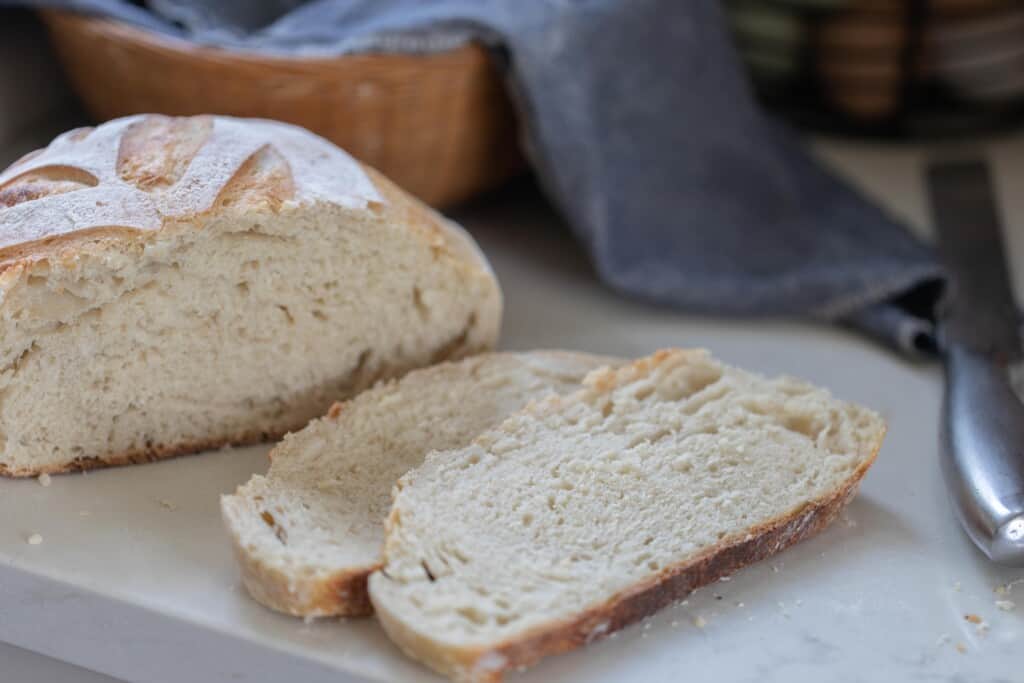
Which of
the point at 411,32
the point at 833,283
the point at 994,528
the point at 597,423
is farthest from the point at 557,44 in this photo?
the point at 994,528

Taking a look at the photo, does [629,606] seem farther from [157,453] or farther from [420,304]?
[157,453]

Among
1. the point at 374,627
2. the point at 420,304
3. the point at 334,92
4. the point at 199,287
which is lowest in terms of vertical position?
the point at 374,627

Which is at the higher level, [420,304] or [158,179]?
[158,179]

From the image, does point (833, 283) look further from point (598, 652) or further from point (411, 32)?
point (598, 652)

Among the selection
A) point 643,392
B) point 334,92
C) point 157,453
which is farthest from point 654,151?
point 157,453

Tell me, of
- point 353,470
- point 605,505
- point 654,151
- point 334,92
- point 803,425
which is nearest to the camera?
point 605,505

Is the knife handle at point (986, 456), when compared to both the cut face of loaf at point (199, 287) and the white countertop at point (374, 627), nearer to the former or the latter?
the white countertop at point (374, 627)

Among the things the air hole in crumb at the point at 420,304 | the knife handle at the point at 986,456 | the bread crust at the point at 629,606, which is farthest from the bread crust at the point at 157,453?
the knife handle at the point at 986,456
